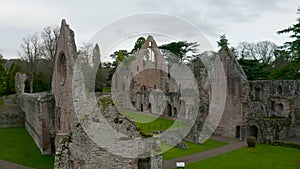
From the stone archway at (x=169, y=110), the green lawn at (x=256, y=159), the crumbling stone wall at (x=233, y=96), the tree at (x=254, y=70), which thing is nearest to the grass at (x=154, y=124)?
the stone archway at (x=169, y=110)

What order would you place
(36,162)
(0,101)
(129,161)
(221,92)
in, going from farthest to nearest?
(0,101) → (221,92) → (36,162) → (129,161)

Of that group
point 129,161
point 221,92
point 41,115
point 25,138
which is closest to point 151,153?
point 129,161

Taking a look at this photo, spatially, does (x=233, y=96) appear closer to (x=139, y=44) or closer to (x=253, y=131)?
(x=253, y=131)

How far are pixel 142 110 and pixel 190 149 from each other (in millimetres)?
23241

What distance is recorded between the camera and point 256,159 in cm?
1884

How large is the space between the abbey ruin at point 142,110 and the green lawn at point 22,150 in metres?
0.61

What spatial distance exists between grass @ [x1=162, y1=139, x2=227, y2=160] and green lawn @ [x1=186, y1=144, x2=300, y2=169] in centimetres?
183

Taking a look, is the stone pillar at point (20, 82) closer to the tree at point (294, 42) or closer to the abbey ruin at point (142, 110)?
the abbey ruin at point (142, 110)

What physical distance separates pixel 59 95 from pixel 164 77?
33.8m

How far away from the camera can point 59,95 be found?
18.4 meters

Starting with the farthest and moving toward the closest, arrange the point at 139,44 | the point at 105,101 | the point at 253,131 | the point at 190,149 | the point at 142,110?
the point at 139,44 < the point at 142,110 < the point at 253,131 < the point at 190,149 < the point at 105,101

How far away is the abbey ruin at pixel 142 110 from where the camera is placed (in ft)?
31.0

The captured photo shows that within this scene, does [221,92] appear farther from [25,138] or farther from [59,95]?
[25,138]

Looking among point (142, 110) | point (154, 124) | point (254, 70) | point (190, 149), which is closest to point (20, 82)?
point (154, 124)
